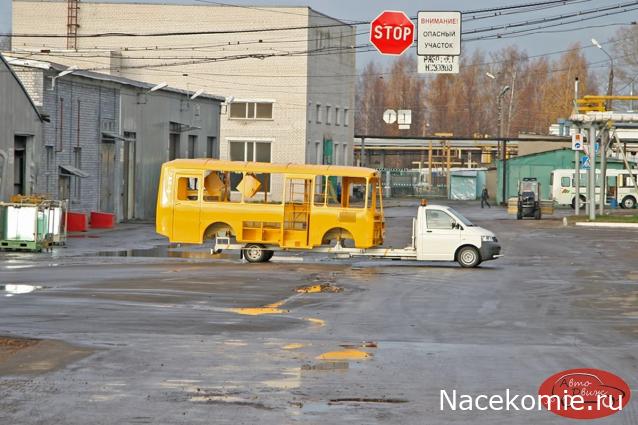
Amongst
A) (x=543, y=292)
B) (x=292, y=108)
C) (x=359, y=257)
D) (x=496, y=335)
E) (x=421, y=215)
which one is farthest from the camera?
(x=292, y=108)

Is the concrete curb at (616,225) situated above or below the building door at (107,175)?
below

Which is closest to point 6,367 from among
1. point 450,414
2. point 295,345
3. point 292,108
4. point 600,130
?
point 295,345

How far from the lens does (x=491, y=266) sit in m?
30.7

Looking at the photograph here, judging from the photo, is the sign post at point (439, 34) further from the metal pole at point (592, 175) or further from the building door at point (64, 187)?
the metal pole at point (592, 175)

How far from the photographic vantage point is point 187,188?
3152 centimetres

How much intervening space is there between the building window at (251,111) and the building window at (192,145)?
23.1m

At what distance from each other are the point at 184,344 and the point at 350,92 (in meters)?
80.6

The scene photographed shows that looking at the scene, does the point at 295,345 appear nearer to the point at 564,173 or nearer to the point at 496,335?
the point at 496,335

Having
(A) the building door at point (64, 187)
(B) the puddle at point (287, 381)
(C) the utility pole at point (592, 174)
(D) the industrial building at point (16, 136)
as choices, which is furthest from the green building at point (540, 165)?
(B) the puddle at point (287, 381)

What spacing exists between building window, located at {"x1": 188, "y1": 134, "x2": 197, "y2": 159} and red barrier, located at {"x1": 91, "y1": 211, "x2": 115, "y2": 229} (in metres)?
13.8

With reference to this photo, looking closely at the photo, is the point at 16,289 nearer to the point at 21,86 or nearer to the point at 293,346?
the point at 293,346

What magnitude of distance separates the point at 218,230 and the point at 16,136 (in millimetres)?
12246

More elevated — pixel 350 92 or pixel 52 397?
pixel 350 92

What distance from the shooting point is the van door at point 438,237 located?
99.4 feet
